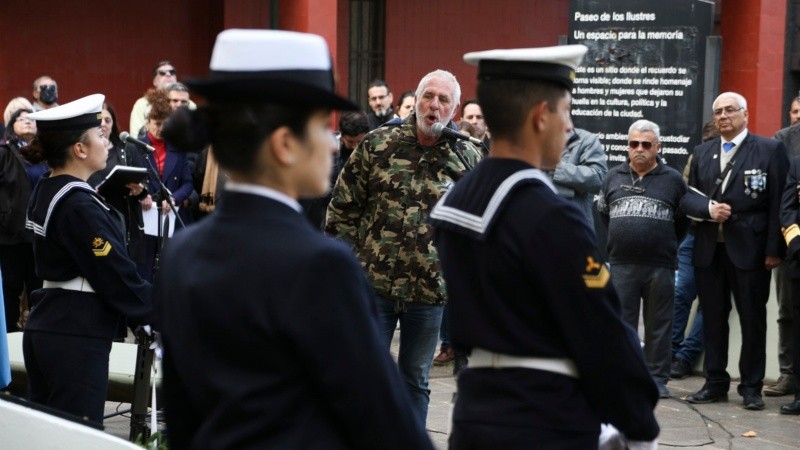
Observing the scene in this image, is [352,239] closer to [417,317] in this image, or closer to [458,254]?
[417,317]

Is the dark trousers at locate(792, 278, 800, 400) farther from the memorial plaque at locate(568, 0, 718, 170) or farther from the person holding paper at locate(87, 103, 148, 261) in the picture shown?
the person holding paper at locate(87, 103, 148, 261)

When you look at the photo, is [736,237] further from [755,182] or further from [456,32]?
[456,32]

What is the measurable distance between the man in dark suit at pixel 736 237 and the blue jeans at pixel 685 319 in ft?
2.81

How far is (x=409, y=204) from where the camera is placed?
21.0ft

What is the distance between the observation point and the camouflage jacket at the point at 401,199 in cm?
639

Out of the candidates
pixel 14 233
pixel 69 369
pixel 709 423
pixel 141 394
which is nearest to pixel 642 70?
pixel 709 423

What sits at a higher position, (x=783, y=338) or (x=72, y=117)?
(x=72, y=117)

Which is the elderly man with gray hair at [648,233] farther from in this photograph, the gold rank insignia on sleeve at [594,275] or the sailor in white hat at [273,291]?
the sailor in white hat at [273,291]

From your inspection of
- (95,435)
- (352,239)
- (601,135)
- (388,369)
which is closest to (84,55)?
(601,135)

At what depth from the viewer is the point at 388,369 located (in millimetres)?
2430

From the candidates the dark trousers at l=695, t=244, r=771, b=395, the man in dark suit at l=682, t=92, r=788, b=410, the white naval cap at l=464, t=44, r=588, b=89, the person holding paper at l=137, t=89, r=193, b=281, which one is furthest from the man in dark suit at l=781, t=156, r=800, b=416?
the white naval cap at l=464, t=44, r=588, b=89

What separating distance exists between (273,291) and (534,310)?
1.11 m

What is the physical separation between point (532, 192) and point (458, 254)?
0.90 feet

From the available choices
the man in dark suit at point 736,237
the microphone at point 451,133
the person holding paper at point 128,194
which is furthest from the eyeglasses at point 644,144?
the person holding paper at point 128,194
